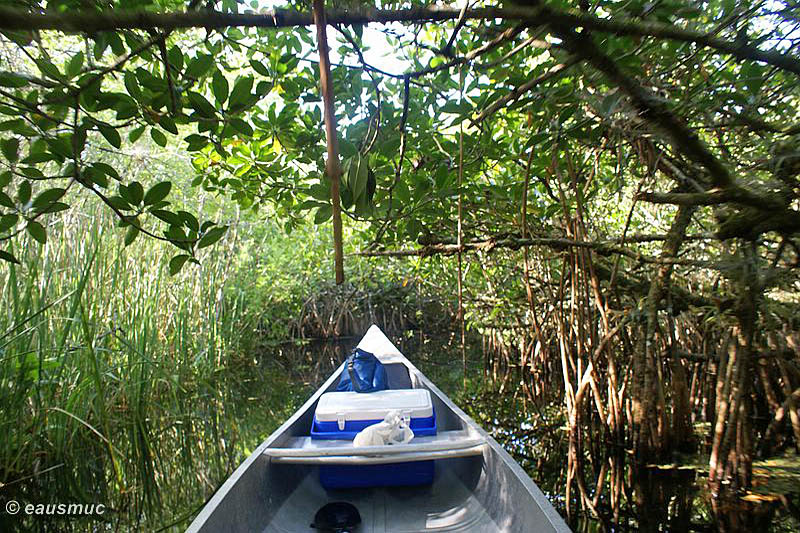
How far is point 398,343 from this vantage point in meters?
12.3

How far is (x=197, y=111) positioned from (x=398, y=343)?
11331mm

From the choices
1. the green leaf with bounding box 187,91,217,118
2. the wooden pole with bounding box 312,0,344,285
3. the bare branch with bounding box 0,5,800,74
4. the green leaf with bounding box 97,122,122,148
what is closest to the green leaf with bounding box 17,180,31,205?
the green leaf with bounding box 97,122,122,148

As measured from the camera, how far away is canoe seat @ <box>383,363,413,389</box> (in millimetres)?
5090

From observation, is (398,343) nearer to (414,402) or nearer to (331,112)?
(414,402)

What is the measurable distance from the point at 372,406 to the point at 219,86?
2230 millimetres

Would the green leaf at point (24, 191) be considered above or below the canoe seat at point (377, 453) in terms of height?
above

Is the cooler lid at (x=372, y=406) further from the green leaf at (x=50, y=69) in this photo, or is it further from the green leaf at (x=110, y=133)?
the green leaf at (x=50, y=69)

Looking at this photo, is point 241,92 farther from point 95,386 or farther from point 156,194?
point 95,386

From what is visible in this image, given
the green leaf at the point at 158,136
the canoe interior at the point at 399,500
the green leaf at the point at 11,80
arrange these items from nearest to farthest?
1. the green leaf at the point at 11,80
2. the green leaf at the point at 158,136
3. the canoe interior at the point at 399,500

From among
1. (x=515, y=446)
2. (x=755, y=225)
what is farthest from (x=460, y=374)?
(x=755, y=225)

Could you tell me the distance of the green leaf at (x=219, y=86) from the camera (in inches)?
46.1

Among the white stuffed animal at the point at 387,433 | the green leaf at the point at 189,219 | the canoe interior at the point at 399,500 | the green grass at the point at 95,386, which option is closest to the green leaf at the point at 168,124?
the green leaf at the point at 189,219

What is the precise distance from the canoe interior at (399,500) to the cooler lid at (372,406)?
0.71 ft

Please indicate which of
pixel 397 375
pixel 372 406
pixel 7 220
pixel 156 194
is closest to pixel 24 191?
pixel 7 220
